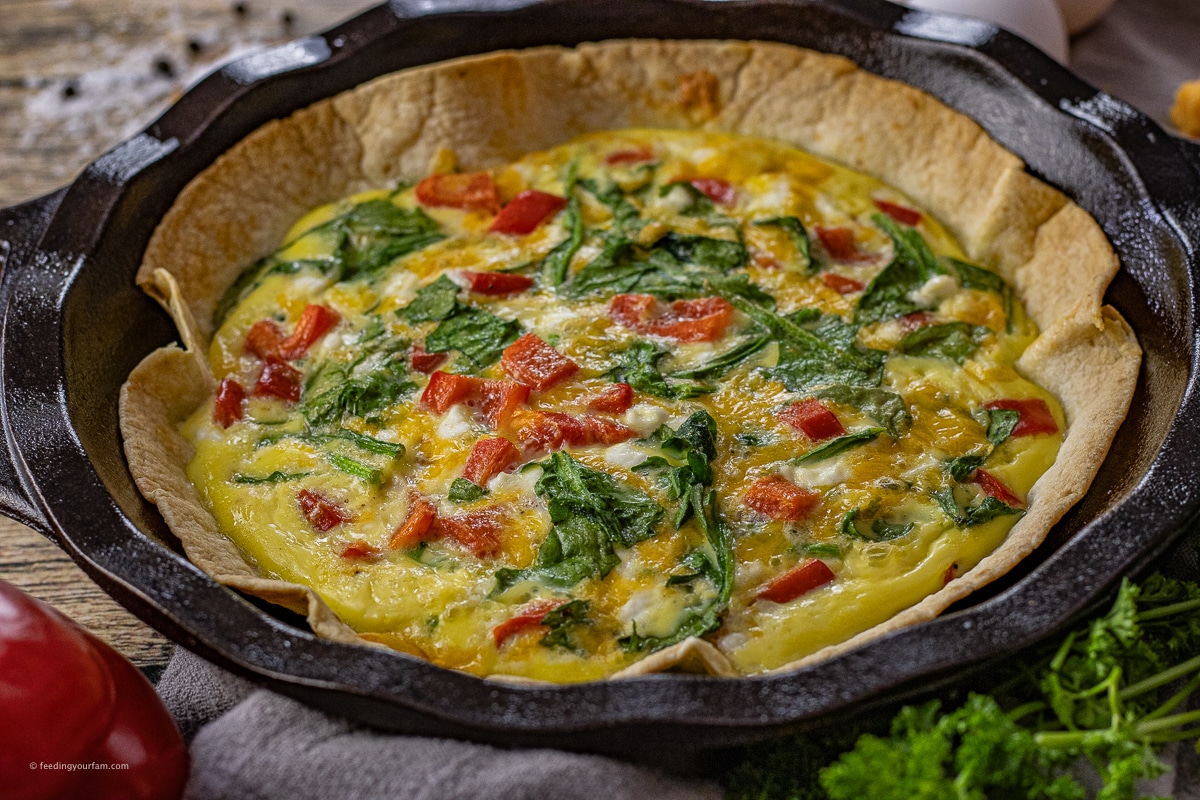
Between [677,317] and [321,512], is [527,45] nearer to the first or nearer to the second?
[677,317]

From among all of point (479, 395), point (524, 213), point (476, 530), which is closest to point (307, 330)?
point (479, 395)

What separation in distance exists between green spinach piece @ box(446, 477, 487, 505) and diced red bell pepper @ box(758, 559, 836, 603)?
910 millimetres

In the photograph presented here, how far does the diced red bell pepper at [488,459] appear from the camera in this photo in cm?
347

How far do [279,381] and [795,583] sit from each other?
195 cm

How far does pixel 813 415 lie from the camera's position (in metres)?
3.57

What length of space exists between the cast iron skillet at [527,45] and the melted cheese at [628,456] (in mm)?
313

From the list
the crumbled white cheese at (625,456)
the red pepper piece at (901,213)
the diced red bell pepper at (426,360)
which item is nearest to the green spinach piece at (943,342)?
the red pepper piece at (901,213)

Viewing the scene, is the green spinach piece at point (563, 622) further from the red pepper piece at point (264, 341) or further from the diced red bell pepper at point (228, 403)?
the red pepper piece at point (264, 341)

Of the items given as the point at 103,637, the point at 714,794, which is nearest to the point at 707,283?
the point at 714,794

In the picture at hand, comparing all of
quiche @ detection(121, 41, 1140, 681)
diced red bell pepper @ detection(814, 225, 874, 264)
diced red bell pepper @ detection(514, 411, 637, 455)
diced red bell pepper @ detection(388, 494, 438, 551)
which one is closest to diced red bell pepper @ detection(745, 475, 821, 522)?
quiche @ detection(121, 41, 1140, 681)

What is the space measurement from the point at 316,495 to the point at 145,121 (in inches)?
142

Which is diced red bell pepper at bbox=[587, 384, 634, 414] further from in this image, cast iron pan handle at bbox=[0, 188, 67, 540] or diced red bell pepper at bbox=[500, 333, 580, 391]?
cast iron pan handle at bbox=[0, 188, 67, 540]

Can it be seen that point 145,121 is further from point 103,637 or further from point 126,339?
point 103,637

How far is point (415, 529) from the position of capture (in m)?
3.32
